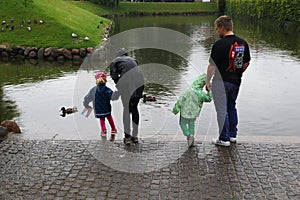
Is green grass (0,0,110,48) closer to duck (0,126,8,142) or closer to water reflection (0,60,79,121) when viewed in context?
water reflection (0,60,79,121)

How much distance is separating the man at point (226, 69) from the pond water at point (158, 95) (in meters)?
1.48

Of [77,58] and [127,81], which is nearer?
[127,81]

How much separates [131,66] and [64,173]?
7.06ft

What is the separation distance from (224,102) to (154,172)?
172 cm

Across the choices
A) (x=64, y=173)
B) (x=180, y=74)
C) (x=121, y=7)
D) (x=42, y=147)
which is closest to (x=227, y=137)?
(x=64, y=173)

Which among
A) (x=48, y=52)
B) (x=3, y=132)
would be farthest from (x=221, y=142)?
(x=48, y=52)

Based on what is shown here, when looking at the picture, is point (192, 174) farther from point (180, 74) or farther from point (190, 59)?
point (190, 59)

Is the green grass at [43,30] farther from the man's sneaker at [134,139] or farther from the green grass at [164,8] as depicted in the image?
the green grass at [164,8]

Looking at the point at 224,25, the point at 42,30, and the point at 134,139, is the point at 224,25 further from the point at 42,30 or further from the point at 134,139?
the point at 42,30

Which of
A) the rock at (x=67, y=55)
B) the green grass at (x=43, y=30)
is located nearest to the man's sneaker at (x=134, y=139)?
the rock at (x=67, y=55)

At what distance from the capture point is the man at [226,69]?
19.4 feet

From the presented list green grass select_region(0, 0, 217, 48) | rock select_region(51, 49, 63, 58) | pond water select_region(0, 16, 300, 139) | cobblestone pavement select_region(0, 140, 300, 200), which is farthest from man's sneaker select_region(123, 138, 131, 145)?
green grass select_region(0, 0, 217, 48)

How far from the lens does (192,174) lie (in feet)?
17.6

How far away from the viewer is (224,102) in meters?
6.20
